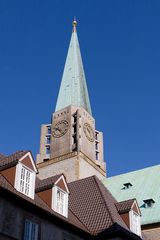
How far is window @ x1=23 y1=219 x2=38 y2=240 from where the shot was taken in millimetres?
22498

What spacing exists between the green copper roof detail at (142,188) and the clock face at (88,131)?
9.14 metres

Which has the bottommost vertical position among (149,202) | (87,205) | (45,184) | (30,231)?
(30,231)

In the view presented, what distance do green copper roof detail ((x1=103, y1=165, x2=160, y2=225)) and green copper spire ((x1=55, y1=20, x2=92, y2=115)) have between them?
15.6m

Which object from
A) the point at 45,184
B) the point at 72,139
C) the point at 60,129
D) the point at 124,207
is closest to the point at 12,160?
the point at 45,184

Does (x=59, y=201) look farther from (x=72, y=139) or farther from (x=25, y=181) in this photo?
(x=72, y=139)

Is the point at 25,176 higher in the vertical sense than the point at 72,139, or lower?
lower

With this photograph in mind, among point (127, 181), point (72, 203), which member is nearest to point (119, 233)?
point (72, 203)

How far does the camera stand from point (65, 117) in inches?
2379

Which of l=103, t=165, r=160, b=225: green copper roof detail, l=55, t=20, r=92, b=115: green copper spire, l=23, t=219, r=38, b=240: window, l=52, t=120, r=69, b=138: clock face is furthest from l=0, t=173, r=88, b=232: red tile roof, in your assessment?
l=55, t=20, r=92, b=115: green copper spire

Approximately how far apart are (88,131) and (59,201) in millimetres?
32582

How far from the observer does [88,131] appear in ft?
195

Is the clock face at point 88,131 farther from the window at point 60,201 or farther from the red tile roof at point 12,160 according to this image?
the red tile roof at point 12,160

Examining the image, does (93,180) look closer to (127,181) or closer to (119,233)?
(119,233)

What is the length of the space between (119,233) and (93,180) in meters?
7.37
